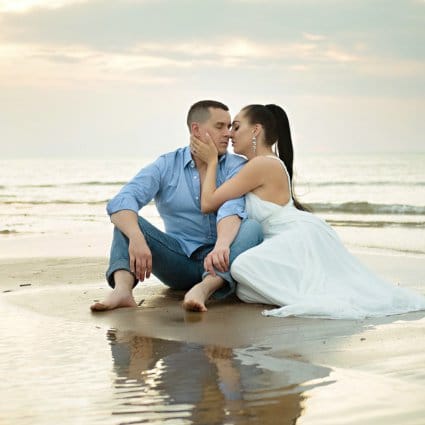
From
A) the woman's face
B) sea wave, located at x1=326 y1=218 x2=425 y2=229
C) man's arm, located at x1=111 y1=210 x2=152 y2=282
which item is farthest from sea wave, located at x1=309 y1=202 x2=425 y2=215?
man's arm, located at x1=111 y1=210 x2=152 y2=282

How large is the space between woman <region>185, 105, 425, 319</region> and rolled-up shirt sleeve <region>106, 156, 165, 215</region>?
334 millimetres

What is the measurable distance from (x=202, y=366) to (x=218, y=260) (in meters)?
1.87

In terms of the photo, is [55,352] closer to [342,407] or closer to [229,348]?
[229,348]

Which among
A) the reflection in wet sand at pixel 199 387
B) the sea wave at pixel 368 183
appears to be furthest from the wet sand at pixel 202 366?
the sea wave at pixel 368 183

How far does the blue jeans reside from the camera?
20.8 ft

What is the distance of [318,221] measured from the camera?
6.54 m

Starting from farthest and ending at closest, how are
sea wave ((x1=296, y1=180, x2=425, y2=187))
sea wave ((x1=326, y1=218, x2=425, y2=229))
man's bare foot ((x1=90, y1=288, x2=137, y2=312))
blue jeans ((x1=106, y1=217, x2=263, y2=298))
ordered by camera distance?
sea wave ((x1=296, y1=180, x2=425, y2=187)), sea wave ((x1=326, y1=218, x2=425, y2=229)), blue jeans ((x1=106, y1=217, x2=263, y2=298)), man's bare foot ((x1=90, y1=288, x2=137, y2=312))

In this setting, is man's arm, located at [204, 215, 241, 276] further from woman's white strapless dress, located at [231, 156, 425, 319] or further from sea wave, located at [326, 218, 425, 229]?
sea wave, located at [326, 218, 425, 229]

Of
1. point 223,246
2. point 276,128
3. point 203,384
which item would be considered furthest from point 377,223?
point 203,384

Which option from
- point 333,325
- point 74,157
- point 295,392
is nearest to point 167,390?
point 295,392

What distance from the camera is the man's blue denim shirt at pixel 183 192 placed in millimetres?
6641

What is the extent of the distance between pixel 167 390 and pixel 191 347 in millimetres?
955

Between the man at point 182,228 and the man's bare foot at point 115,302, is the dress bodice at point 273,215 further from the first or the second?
the man's bare foot at point 115,302

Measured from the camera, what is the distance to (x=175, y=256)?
21.6ft
